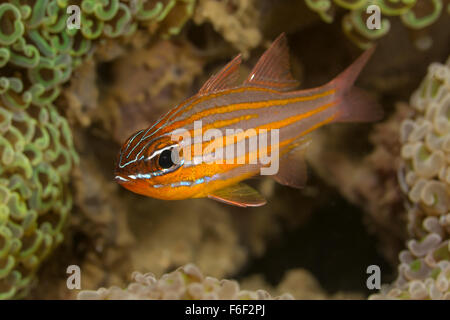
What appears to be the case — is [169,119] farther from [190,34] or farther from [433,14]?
[433,14]

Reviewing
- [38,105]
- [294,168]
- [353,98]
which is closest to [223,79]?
[294,168]

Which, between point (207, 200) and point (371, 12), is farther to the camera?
point (207, 200)

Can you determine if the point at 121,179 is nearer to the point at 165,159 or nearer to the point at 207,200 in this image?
the point at 165,159

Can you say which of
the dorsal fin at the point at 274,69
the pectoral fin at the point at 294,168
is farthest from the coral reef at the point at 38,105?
the pectoral fin at the point at 294,168

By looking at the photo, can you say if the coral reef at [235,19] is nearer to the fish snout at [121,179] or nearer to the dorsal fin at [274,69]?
the dorsal fin at [274,69]
